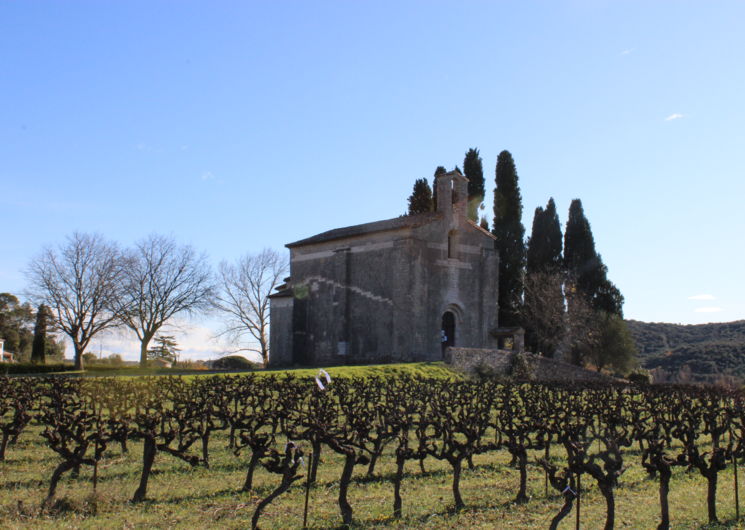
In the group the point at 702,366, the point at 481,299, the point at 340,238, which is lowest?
the point at 702,366

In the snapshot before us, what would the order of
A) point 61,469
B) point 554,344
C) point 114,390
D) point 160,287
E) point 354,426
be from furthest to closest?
point 160,287
point 554,344
point 114,390
point 354,426
point 61,469

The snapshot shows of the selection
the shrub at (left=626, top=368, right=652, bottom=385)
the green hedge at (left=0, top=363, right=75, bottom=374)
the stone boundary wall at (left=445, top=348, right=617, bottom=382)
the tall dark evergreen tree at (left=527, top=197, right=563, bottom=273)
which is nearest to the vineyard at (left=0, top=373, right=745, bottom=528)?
the stone boundary wall at (left=445, top=348, right=617, bottom=382)

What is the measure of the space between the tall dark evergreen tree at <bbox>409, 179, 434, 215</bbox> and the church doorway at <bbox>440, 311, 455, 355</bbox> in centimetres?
1393

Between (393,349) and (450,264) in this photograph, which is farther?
(450,264)

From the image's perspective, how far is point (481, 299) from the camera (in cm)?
4034

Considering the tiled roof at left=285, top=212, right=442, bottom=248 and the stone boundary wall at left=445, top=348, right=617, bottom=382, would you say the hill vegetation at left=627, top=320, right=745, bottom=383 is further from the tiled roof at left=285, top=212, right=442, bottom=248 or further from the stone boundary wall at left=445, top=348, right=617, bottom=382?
the tiled roof at left=285, top=212, right=442, bottom=248

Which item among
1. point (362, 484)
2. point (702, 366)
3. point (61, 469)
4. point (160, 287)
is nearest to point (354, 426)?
point (362, 484)

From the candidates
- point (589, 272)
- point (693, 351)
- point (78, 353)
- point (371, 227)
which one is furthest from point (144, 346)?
point (693, 351)

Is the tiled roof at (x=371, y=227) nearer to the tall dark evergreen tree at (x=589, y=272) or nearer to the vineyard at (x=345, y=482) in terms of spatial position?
the tall dark evergreen tree at (x=589, y=272)

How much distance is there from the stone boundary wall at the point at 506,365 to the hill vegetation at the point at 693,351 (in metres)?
12.2

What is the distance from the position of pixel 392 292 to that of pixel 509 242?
1370cm

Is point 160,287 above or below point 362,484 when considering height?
above

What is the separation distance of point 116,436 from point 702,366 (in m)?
60.7

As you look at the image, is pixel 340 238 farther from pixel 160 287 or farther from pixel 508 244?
pixel 160 287
